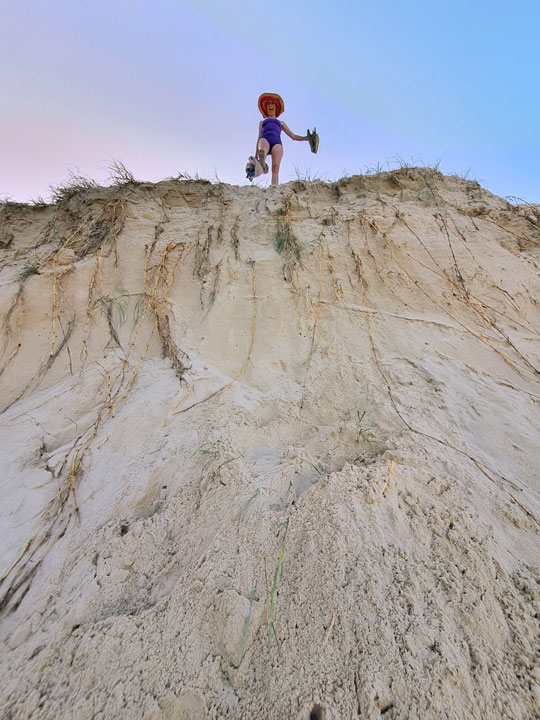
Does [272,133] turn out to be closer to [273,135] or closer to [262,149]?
[273,135]

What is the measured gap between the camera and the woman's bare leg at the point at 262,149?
4391 millimetres

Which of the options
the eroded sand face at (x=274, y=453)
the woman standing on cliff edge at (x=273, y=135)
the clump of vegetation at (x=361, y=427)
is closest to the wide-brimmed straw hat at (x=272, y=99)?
the woman standing on cliff edge at (x=273, y=135)

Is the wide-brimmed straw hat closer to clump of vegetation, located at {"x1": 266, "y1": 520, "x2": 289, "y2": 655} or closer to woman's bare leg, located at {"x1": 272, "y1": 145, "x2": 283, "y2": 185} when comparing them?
woman's bare leg, located at {"x1": 272, "y1": 145, "x2": 283, "y2": 185}

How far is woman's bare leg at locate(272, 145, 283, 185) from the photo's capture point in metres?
4.53

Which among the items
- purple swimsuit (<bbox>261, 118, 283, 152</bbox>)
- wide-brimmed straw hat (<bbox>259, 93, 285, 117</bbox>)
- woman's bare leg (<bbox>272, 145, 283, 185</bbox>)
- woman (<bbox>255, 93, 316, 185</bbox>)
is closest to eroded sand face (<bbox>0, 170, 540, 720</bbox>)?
woman's bare leg (<bbox>272, 145, 283, 185</bbox>)

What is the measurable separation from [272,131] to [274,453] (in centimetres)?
495

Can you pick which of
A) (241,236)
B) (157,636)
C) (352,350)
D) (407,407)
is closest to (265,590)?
(157,636)

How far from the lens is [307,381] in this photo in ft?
7.51

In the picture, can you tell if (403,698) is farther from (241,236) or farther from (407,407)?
(241,236)

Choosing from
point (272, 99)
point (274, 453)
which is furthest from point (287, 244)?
point (272, 99)

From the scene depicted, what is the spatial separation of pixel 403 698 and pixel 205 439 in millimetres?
1259

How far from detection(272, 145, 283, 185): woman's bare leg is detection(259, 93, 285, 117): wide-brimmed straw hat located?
2.59ft

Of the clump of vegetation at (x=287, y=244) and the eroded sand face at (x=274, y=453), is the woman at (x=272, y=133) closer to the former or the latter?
the eroded sand face at (x=274, y=453)

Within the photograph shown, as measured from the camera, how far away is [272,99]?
15.9 feet
